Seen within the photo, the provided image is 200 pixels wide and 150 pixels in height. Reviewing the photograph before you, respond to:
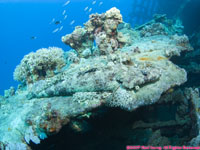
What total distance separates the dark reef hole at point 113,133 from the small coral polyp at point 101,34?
3.59m

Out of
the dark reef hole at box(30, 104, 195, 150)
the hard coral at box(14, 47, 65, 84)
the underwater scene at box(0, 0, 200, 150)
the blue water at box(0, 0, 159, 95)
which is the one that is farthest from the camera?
the blue water at box(0, 0, 159, 95)

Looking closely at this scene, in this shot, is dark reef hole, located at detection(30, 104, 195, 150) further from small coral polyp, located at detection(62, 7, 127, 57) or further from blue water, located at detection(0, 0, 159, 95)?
blue water, located at detection(0, 0, 159, 95)

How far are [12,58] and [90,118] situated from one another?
126 m

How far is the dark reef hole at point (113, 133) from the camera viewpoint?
181 inches

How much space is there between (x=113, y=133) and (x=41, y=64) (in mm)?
5070

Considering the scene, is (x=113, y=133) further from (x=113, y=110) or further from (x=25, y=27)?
(x=25, y=27)

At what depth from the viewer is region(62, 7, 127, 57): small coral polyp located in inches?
295

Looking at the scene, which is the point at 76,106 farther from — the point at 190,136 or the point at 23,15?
the point at 23,15

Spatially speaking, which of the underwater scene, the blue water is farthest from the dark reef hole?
the blue water

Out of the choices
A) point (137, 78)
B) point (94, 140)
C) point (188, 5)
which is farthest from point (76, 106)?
point (188, 5)

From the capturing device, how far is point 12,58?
4331 inches

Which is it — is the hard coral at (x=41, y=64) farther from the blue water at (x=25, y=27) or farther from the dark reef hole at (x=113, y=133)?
the blue water at (x=25, y=27)

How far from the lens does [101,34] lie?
25.8ft

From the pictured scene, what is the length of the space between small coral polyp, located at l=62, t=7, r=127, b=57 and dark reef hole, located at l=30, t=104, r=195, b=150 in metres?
3.59
